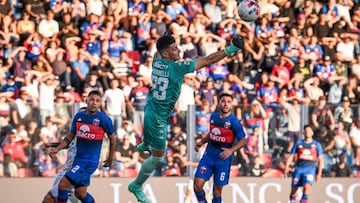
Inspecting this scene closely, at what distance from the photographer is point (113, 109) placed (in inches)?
977

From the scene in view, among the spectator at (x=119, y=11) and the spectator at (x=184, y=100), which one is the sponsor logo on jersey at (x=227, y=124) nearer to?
the spectator at (x=184, y=100)

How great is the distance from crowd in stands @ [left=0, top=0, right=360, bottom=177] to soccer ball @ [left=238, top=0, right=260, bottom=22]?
21.2 feet

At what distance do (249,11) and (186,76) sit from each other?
328 inches

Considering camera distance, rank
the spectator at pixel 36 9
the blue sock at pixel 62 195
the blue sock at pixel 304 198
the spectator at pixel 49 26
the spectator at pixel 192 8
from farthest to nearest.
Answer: the spectator at pixel 192 8
the spectator at pixel 36 9
the spectator at pixel 49 26
the blue sock at pixel 304 198
the blue sock at pixel 62 195

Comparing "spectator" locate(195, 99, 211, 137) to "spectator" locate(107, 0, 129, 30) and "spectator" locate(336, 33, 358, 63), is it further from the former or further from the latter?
"spectator" locate(336, 33, 358, 63)

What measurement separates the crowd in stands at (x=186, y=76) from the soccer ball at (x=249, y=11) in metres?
6.46

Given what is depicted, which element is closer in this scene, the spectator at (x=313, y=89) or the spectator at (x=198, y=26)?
the spectator at (x=313, y=89)

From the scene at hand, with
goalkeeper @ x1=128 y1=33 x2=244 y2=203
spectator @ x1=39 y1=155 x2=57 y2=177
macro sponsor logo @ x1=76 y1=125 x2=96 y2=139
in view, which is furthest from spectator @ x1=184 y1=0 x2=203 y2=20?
goalkeeper @ x1=128 y1=33 x2=244 y2=203

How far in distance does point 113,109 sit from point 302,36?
6.41 metres

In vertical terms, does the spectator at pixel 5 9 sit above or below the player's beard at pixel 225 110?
above

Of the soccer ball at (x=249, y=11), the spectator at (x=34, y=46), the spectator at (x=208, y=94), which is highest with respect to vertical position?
the spectator at (x=34, y=46)

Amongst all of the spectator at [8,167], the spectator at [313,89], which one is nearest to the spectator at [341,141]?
the spectator at [313,89]

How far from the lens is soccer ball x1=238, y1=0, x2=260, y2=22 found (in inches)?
720

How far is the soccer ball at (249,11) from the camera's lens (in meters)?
18.3
